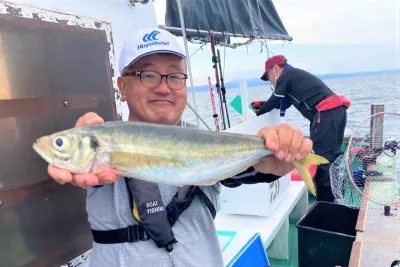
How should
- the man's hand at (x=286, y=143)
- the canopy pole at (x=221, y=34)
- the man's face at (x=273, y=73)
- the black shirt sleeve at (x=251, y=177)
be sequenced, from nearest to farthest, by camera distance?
the man's hand at (x=286, y=143) < the black shirt sleeve at (x=251, y=177) < the canopy pole at (x=221, y=34) < the man's face at (x=273, y=73)

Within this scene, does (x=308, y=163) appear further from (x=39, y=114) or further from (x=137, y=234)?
(x=39, y=114)

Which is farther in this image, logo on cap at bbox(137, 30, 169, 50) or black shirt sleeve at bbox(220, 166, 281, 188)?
black shirt sleeve at bbox(220, 166, 281, 188)

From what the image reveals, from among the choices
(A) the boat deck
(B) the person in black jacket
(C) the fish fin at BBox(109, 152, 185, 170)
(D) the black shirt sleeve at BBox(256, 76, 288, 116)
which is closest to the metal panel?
(C) the fish fin at BBox(109, 152, 185, 170)

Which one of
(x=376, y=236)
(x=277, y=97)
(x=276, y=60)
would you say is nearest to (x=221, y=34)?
(x=276, y=60)

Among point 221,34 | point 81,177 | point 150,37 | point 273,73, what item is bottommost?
point 81,177

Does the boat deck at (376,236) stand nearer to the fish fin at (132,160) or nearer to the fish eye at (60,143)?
the fish fin at (132,160)

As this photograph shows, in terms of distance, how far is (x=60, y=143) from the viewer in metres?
1.43

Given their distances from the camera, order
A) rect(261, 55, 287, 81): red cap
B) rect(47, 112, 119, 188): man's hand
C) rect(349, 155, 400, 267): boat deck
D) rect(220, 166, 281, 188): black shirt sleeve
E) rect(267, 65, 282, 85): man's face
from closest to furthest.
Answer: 1. rect(47, 112, 119, 188): man's hand
2. rect(220, 166, 281, 188): black shirt sleeve
3. rect(349, 155, 400, 267): boat deck
4. rect(261, 55, 287, 81): red cap
5. rect(267, 65, 282, 85): man's face

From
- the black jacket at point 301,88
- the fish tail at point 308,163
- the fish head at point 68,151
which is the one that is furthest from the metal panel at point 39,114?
the black jacket at point 301,88

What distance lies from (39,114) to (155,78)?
0.83 metres

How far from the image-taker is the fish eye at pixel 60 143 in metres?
1.43

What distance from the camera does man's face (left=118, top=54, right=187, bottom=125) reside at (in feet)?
6.37

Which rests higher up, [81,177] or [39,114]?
[39,114]

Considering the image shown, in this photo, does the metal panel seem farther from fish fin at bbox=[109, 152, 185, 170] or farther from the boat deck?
the boat deck
